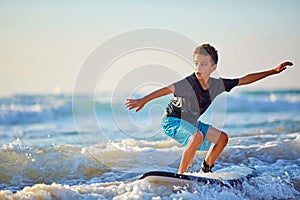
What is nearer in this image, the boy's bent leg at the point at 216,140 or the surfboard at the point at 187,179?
the surfboard at the point at 187,179

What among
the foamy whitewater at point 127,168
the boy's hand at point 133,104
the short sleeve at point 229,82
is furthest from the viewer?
the short sleeve at point 229,82

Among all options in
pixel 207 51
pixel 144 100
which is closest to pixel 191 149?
pixel 144 100

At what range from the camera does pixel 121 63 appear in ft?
25.4

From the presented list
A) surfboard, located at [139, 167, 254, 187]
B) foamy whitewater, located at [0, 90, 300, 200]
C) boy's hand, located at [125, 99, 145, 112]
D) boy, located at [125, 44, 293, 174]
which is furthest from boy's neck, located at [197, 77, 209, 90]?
foamy whitewater, located at [0, 90, 300, 200]

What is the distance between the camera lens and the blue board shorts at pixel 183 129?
224 inches

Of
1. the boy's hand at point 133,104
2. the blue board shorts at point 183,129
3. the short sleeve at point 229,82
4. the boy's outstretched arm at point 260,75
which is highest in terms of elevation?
the boy's outstretched arm at point 260,75

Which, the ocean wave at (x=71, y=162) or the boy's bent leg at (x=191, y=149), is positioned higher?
the boy's bent leg at (x=191, y=149)

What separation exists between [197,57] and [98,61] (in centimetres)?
228

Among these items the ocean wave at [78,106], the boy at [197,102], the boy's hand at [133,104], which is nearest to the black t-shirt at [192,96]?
the boy at [197,102]

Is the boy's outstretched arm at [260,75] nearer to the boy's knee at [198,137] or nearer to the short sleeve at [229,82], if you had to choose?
the short sleeve at [229,82]

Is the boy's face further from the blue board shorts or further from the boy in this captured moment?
the blue board shorts

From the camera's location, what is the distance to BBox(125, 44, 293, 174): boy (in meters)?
5.63

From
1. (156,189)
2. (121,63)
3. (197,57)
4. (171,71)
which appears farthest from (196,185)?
(121,63)

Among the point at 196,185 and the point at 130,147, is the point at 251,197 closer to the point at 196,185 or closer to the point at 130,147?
the point at 196,185
